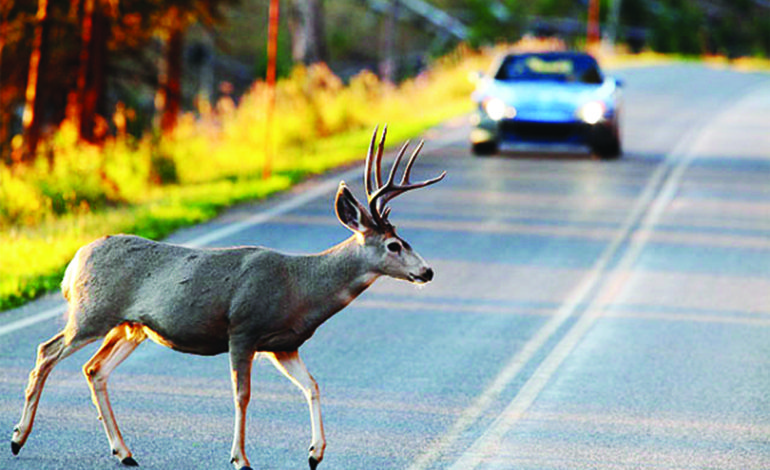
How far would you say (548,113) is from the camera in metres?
23.3

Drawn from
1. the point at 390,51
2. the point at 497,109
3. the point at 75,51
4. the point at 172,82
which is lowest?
the point at 390,51

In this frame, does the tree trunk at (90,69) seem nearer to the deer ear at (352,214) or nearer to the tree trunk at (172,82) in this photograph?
the tree trunk at (172,82)

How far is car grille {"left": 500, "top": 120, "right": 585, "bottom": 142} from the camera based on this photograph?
23438 millimetres

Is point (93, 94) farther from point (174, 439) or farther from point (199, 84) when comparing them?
point (199, 84)

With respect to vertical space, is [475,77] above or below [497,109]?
above

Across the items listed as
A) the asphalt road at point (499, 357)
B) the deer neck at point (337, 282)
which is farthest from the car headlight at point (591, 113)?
the deer neck at point (337, 282)

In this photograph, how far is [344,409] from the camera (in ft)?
29.7

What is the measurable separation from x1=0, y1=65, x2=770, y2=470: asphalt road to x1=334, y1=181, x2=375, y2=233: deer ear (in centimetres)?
129

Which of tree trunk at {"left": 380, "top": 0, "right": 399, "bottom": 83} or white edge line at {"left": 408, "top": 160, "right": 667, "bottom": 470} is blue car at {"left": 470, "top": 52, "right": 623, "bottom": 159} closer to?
white edge line at {"left": 408, "top": 160, "right": 667, "bottom": 470}

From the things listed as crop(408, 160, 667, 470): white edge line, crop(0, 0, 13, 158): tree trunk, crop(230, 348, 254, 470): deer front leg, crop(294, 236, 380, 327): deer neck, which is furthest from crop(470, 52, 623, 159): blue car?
crop(230, 348, 254, 470): deer front leg

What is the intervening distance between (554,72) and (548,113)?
1942 millimetres

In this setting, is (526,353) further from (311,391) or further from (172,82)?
(172,82)

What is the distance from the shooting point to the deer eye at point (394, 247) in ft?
23.5

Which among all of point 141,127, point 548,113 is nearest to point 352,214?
point 548,113
